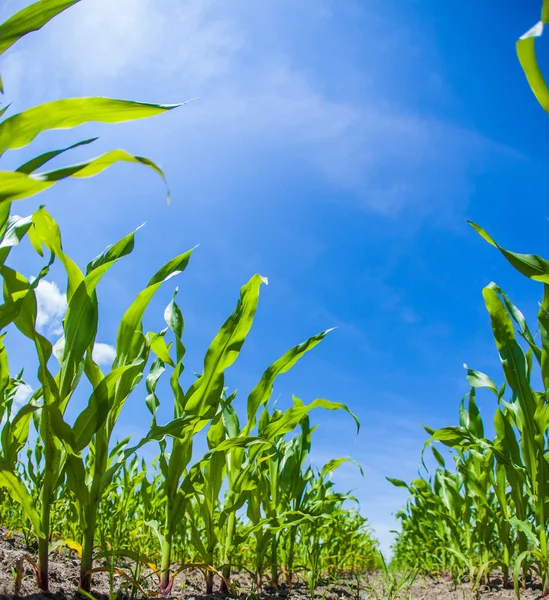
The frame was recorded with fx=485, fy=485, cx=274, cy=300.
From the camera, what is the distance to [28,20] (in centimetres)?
117

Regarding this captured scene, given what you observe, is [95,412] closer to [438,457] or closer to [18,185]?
[18,185]

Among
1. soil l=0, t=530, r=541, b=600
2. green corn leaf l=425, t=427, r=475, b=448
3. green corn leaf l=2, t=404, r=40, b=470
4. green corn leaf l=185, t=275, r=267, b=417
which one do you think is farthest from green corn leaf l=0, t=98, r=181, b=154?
green corn leaf l=425, t=427, r=475, b=448

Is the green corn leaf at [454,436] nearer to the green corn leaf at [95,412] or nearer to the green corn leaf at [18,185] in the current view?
the green corn leaf at [95,412]

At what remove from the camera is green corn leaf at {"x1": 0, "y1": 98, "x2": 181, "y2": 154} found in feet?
3.42

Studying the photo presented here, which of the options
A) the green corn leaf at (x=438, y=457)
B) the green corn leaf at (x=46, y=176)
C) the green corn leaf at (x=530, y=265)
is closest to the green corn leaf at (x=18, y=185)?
the green corn leaf at (x=46, y=176)

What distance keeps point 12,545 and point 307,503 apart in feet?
4.90

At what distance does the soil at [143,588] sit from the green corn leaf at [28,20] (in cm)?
132

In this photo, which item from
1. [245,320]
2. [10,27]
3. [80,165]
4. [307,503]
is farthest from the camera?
[307,503]

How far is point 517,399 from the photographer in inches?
76.2

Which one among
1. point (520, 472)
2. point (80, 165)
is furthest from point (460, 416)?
point (80, 165)

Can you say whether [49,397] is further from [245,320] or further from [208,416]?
[245,320]

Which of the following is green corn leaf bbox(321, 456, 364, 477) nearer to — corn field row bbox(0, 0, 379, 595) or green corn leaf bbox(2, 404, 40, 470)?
corn field row bbox(0, 0, 379, 595)

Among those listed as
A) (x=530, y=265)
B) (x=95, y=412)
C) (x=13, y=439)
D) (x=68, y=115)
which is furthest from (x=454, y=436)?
(x=68, y=115)

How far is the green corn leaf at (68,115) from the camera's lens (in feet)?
3.42
